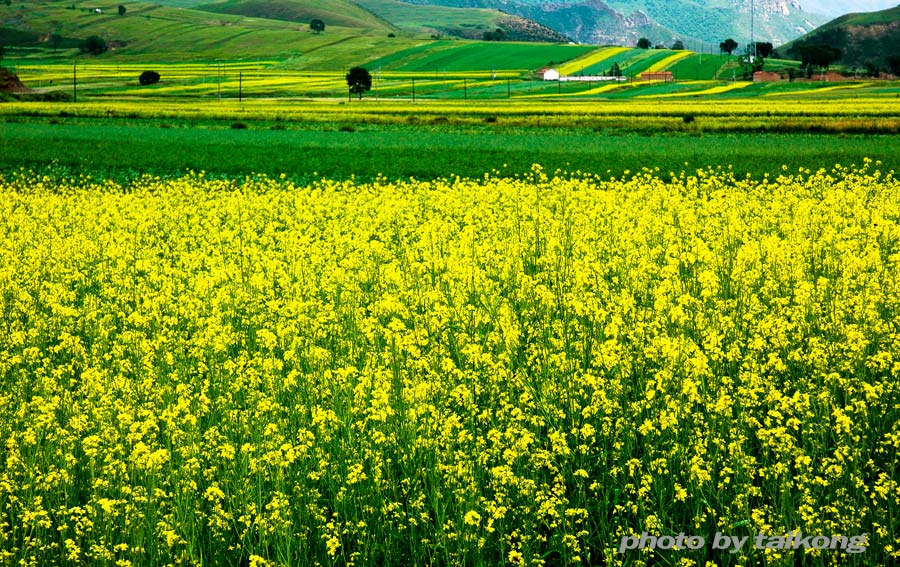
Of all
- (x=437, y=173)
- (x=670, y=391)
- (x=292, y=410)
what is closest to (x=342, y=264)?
(x=292, y=410)

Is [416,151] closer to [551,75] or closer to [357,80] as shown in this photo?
[357,80]

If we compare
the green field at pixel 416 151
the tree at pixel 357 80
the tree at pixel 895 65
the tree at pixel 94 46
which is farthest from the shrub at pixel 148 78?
the tree at pixel 895 65

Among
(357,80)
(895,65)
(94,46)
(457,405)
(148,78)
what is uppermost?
(94,46)

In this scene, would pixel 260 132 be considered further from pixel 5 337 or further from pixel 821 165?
pixel 5 337

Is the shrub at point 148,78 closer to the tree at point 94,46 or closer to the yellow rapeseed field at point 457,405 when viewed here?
the tree at point 94,46

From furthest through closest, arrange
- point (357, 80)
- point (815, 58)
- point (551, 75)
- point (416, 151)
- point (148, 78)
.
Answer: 1. point (551, 75)
2. point (815, 58)
3. point (148, 78)
4. point (357, 80)
5. point (416, 151)

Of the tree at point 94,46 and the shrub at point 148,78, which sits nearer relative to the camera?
the shrub at point 148,78

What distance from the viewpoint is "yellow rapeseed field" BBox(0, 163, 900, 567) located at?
5.79 m

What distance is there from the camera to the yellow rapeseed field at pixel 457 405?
228 inches

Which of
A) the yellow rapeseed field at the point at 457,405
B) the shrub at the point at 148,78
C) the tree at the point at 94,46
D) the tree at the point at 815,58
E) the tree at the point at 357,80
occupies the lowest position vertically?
the yellow rapeseed field at the point at 457,405

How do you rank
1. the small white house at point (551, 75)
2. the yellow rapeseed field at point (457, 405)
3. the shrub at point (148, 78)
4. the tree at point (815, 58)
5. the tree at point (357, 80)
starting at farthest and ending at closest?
the small white house at point (551, 75) < the shrub at point (148, 78) < the tree at point (815, 58) < the tree at point (357, 80) < the yellow rapeseed field at point (457, 405)

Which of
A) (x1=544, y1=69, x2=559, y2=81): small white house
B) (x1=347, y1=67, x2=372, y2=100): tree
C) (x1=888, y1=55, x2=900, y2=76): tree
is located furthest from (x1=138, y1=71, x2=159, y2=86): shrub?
(x1=888, y1=55, x2=900, y2=76): tree

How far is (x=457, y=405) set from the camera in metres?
7.40

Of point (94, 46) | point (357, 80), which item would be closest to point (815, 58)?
point (357, 80)
